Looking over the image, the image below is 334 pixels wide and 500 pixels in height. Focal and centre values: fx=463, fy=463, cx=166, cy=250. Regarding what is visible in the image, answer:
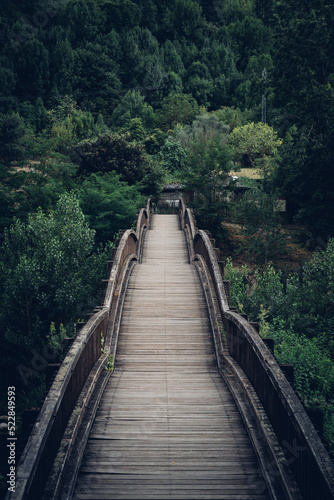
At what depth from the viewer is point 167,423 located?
630 centimetres

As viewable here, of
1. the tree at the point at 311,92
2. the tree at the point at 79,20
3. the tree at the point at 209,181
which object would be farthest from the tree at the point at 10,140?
the tree at the point at 79,20

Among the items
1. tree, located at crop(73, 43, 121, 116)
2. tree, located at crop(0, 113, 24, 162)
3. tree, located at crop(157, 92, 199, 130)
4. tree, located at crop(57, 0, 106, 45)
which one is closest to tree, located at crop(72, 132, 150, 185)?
tree, located at crop(0, 113, 24, 162)

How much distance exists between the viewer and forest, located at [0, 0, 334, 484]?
588 inches

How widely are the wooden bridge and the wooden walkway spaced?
0.05 feet

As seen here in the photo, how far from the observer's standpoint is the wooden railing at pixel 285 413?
4.15m

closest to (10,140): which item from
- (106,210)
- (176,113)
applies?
(106,210)

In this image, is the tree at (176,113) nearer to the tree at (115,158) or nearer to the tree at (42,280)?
the tree at (115,158)

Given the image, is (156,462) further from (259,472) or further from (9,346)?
(9,346)

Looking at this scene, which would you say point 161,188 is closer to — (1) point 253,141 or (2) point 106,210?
(2) point 106,210

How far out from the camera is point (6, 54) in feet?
203

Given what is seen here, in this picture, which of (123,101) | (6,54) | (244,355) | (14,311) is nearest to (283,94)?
(14,311)

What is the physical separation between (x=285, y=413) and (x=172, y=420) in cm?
181

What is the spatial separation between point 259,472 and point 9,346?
11.8 m

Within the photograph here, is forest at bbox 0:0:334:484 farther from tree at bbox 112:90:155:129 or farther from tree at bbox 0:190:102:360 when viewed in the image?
tree at bbox 112:90:155:129
